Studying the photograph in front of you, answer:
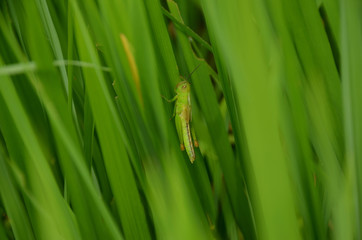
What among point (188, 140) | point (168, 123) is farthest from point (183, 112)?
point (168, 123)

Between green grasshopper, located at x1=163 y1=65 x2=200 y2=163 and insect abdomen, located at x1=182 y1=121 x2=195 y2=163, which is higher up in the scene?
green grasshopper, located at x1=163 y1=65 x2=200 y2=163

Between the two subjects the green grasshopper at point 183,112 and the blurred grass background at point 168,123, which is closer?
the blurred grass background at point 168,123

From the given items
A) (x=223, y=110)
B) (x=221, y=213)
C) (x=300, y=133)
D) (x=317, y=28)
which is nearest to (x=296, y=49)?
(x=317, y=28)

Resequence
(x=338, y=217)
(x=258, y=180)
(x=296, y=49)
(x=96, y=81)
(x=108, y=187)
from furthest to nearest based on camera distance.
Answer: (x=108, y=187)
(x=296, y=49)
(x=96, y=81)
(x=338, y=217)
(x=258, y=180)

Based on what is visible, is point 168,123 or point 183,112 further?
point 183,112

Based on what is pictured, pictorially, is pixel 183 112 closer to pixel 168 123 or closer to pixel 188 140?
pixel 188 140

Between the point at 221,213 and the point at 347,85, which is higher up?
the point at 347,85

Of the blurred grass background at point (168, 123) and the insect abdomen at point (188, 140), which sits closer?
the blurred grass background at point (168, 123)

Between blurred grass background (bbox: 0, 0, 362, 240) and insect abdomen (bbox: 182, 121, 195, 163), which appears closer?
blurred grass background (bbox: 0, 0, 362, 240)

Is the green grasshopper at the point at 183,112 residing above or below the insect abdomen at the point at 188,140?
above

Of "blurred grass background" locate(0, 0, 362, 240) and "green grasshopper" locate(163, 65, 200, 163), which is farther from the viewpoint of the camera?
"green grasshopper" locate(163, 65, 200, 163)

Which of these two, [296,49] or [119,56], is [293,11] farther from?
[119,56]
